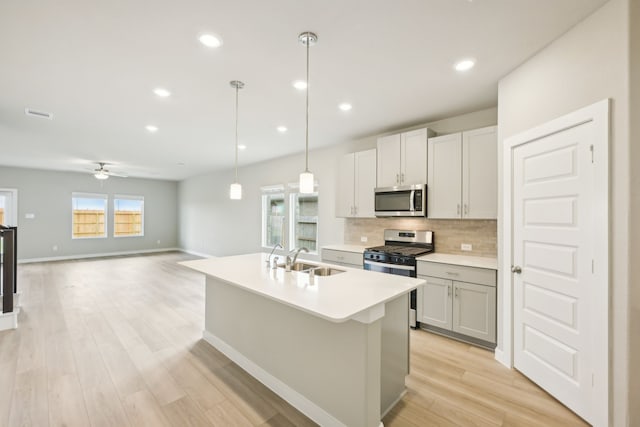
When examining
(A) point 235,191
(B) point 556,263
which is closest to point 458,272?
(B) point 556,263

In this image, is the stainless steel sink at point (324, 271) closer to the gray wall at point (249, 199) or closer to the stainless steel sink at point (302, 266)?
the stainless steel sink at point (302, 266)

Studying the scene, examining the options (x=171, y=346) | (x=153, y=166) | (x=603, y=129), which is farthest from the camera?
(x=153, y=166)

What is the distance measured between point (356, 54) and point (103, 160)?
6.94 metres

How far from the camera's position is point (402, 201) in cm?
378

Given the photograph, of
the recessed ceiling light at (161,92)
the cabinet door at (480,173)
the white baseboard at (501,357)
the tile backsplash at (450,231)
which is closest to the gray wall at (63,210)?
the recessed ceiling light at (161,92)

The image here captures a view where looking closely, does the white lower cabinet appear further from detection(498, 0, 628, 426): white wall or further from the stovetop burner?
detection(498, 0, 628, 426): white wall

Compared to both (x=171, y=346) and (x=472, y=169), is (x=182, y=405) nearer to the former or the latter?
(x=171, y=346)

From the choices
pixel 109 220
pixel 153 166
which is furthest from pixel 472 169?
pixel 109 220

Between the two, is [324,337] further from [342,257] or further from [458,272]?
[342,257]

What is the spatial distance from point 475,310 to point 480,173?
59.7 inches

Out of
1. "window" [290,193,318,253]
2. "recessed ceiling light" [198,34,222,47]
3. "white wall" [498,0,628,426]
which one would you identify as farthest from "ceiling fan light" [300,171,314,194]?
"window" [290,193,318,253]

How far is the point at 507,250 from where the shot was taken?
2.63 metres

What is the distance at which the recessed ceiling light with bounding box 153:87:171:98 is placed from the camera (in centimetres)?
295

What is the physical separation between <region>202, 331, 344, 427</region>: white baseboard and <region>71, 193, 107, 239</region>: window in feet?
28.1
